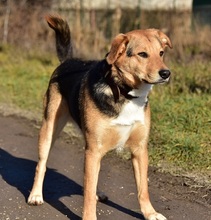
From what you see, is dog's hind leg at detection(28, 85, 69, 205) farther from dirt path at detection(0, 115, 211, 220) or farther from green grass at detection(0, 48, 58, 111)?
green grass at detection(0, 48, 58, 111)

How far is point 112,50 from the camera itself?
15.8 ft

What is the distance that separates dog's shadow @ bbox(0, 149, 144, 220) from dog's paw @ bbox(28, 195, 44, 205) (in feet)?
0.30

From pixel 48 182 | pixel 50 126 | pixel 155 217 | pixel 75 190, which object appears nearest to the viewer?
pixel 155 217

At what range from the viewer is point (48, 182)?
6.13 metres

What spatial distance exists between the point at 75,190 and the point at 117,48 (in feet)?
5.66

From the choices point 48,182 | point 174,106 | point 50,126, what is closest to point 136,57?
point 50,126

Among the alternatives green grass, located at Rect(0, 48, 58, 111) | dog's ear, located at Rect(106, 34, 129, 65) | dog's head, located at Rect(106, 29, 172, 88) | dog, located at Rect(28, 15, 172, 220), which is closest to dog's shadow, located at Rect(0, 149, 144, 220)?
dog, located at Rect(28, 15, 172, 220)

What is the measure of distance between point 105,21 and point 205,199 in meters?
11.8

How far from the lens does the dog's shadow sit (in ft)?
17.6

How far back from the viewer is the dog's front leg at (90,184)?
190 inches

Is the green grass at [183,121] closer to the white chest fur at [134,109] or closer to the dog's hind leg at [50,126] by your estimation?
the dog's hind leg at [50,126]

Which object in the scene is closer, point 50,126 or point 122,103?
point 122,103

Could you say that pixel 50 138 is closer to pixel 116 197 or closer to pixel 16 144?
pixel 116 197

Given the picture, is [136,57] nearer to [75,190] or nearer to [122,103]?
[122,103]
